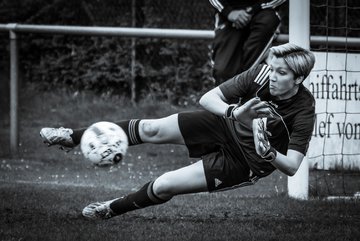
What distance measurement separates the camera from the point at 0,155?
833cm

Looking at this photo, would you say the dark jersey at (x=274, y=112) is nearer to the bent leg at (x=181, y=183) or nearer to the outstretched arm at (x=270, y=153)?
the outstretched arm at (x=270, y=153)

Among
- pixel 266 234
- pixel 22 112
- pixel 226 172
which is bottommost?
pixel 22 112

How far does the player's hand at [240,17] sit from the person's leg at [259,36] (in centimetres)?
9

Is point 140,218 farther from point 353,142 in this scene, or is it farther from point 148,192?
point 353,142

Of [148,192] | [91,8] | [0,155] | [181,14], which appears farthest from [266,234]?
[91,8]

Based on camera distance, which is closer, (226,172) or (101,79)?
(226,172)

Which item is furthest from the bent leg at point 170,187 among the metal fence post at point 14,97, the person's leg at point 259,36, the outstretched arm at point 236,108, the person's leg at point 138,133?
the metal fence post at point 14,97

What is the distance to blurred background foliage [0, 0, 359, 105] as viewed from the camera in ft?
34.7

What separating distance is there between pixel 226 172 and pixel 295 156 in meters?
0.55

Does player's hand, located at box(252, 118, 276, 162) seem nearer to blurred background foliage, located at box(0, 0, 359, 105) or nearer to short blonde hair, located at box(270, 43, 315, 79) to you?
short blonde hair, located at box(270, 43, 315, 79)

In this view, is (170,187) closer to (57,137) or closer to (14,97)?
(57,137)

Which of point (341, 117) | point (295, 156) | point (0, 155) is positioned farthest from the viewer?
point (0, 155)

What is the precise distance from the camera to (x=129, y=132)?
190 inches

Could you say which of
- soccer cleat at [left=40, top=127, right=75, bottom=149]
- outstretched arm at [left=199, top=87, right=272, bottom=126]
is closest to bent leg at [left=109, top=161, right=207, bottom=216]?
outstretched arm at [left=199, top=87, right=272, bottom=126]
